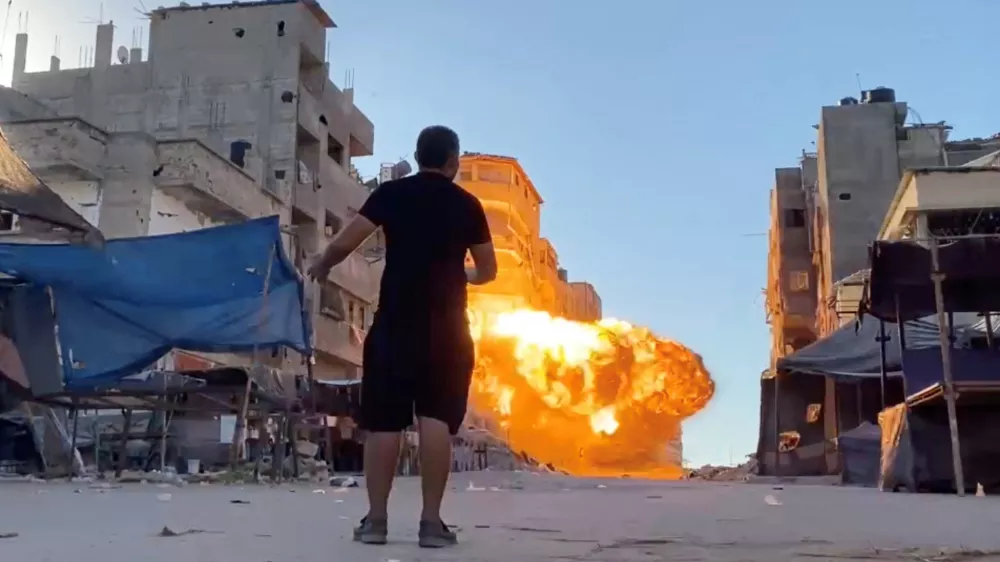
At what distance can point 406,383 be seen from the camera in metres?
3.86

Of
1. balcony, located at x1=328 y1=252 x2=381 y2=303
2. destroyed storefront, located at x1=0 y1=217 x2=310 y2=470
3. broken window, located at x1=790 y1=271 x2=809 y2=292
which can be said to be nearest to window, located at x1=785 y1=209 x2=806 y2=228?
broken window, located at x1=790 y1=271 x2=809 y2=292

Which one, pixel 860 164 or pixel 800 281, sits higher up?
pixel 860 164

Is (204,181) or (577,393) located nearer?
(204,181)

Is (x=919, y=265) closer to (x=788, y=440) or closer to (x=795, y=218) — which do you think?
(x=788, y=440)

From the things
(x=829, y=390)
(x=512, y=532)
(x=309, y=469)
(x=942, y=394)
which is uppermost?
(x=829, y=390)

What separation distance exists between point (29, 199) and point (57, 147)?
60.1 feet

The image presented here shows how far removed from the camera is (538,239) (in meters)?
65.4

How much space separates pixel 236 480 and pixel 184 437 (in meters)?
5.12

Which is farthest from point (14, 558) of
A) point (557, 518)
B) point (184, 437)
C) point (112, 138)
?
point (112, 138)

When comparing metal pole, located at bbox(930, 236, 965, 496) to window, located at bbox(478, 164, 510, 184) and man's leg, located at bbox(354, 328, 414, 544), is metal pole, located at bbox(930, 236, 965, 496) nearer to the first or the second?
man's leg, located at bbox(354, 328, 414, 544)

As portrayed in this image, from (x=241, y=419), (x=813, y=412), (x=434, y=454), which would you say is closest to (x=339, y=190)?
(x=813, y=412)

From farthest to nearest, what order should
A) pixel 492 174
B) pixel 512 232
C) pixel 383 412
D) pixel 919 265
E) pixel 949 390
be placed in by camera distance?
pixel 492 174, pixel 512 232, pixel 919 265, pixel 949 390, pixel 383 412

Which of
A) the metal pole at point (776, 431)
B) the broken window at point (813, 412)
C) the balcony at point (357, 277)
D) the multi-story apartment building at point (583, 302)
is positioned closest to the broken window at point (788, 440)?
the metal pole at point (776, 431)

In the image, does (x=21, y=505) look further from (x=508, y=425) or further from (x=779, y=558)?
(x=508, y=425)
